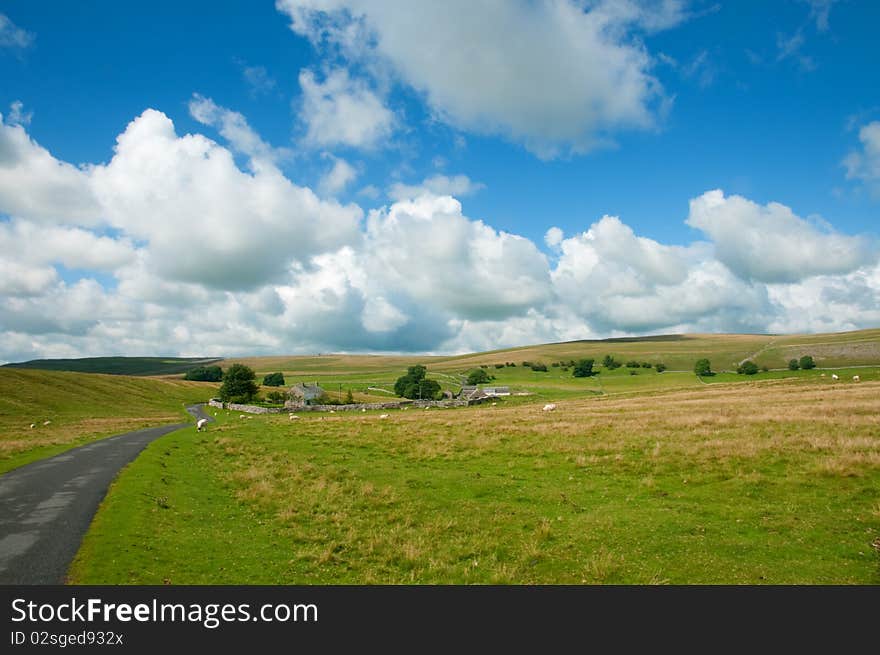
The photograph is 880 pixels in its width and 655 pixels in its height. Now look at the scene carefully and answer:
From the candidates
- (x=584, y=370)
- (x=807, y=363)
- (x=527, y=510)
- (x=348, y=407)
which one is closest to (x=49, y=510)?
(x=527, y=510)

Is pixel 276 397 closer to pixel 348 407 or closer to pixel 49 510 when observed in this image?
pixel 348 407

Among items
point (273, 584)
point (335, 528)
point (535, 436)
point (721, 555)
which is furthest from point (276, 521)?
point (535, 436)

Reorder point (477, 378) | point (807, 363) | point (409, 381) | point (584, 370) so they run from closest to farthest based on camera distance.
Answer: point (409, 381) < point (807, 363) < point (584, 370) < point (477, 378)

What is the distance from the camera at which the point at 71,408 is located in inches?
3024

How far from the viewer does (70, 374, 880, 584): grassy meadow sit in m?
12.2

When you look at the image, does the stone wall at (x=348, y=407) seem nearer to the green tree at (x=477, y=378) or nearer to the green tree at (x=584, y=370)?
the green tree at (x=477, y=378)

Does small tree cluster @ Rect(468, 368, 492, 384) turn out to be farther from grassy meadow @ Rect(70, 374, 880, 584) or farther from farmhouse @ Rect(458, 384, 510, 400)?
grassy meadow @ Rect(70, 374, 880, 584)

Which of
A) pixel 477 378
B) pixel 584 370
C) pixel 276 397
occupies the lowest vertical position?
pixel 477 378

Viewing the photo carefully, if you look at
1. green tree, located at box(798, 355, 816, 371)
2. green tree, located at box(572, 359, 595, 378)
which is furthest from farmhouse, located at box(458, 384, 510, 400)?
green tree, located at box(798, 355, 816, 371)

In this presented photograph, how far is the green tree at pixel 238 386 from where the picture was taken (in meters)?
99.8

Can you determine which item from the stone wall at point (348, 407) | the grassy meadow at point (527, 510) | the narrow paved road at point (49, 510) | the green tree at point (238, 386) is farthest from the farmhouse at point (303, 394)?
the narrow paved road at point (49, 510)

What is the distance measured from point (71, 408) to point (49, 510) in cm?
7665
